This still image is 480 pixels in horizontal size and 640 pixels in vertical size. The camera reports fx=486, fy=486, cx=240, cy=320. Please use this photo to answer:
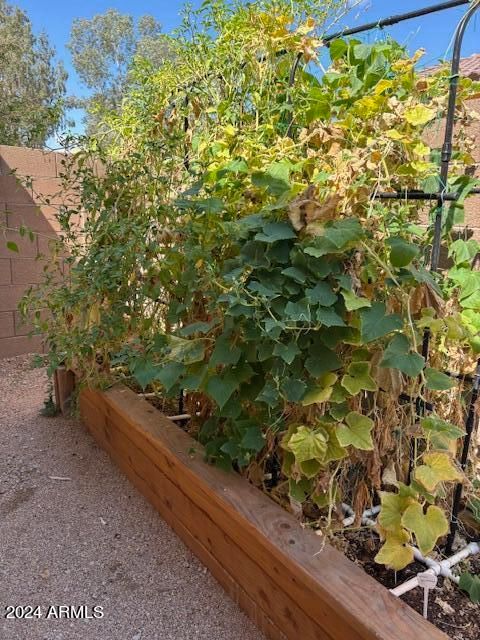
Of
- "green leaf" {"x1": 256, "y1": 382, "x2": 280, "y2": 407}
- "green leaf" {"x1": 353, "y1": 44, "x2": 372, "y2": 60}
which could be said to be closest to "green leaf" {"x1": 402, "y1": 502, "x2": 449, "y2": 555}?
"green leaf" {"x1": 256, "y1": 382, "x2": 280, "y2": 407}

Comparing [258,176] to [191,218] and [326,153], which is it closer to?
[326,153]

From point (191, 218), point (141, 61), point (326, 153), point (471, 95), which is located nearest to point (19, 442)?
point (191, 218)

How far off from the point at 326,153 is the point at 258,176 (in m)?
0.22

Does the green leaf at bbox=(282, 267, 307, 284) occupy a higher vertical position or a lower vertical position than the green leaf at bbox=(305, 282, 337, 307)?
higher

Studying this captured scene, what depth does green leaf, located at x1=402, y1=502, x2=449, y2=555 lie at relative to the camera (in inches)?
35.2

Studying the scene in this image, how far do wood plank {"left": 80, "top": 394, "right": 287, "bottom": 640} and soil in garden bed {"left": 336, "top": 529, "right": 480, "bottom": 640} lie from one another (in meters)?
0.27

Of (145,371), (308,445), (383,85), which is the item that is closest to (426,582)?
(308,445)

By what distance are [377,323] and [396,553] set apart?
45 cm

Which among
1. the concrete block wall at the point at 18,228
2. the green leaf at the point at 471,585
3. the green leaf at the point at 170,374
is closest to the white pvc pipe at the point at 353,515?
the green leaf at the point at 471,585

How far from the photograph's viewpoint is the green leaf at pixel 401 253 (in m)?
0.96

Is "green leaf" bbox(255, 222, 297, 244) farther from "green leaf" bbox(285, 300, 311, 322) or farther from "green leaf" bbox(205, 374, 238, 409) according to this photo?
"green leaf" bbox(205, 374, 238, 409)

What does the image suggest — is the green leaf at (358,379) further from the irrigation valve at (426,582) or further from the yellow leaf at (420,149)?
the yellow leaf at (420,149)

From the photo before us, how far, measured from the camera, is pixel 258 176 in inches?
45.9

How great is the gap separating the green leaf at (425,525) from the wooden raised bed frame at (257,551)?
4.9 inches
